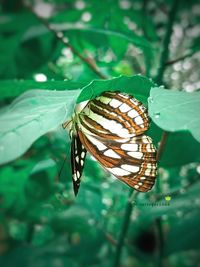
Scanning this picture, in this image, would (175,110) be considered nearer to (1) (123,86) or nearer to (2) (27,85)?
(1) (123,86)

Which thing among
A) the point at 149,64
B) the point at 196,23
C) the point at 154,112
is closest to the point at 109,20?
the point at 149,64

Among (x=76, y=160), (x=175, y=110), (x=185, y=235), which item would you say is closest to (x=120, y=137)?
(x=76, y=160)

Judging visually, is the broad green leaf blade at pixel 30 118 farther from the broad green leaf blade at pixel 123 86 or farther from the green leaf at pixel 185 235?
the green leaf at pixel 185 235

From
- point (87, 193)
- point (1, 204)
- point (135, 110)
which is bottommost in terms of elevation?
point (1, 204)

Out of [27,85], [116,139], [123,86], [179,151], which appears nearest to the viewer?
[123,86]

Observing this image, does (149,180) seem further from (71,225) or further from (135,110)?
(71,225)

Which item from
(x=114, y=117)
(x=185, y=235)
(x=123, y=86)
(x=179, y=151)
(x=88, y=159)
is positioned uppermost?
(x=123, y=86)

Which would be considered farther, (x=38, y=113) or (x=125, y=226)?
(x=125, y=226)
